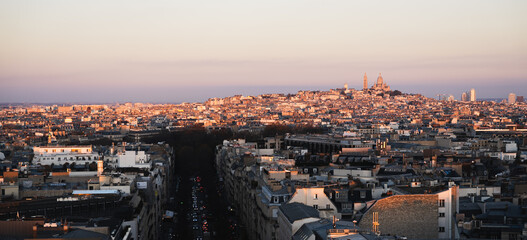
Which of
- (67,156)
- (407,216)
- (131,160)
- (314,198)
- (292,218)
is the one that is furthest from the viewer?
(67,156)

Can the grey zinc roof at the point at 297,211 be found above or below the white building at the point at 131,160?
above

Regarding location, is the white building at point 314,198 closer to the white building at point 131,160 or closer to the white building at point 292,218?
the white building at point 292,218

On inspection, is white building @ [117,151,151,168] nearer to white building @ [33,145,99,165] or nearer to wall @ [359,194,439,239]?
white building @ [33,145,99,165]

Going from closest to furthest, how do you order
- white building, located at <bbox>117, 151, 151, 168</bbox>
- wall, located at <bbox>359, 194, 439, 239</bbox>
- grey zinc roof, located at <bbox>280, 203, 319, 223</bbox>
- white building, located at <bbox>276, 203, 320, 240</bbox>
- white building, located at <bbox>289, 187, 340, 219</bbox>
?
wall, located at <bbox>359, 194, 439, 239</bbox> < white building, located at <bbox>276, 203, 320, 240</bbox> < grey zinc roof, located at <bbox>280, 203, 319, 223</bbox> < white building, located at <bbox>289, 187, 340, 219</bbox> < white building, located at <bbox>117, 151, 151, 168</bbox>

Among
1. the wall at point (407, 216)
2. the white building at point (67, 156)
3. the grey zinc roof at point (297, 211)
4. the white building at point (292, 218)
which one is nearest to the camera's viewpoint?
the wall at point (407, 216)

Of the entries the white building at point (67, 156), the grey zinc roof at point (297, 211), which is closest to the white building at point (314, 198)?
the grey zinc roof at point (297, 211)

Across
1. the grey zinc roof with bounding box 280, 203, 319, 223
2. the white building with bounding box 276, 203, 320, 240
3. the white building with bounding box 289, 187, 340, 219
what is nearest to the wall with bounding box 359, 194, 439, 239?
the white building with bounding box 276, 203, 320, 240

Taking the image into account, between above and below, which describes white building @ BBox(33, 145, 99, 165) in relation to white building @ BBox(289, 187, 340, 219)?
below

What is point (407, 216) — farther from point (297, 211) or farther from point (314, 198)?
point (314, 198)

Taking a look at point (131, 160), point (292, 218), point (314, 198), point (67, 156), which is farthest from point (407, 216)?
point (67, 156)

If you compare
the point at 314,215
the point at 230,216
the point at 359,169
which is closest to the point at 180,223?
the point at 230,216
